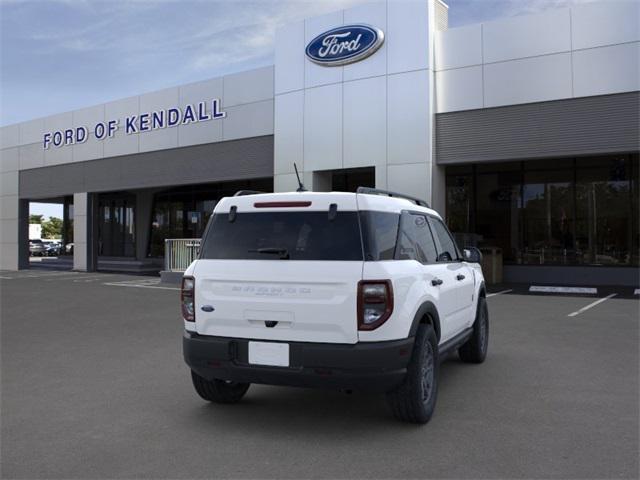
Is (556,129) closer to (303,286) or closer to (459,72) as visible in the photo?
(459,72)

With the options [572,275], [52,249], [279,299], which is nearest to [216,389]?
[279,299]

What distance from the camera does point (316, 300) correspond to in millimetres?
4160

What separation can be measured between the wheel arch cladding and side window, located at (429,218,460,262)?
2.59 ft

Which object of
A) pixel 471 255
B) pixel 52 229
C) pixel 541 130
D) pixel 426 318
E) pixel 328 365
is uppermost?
pixel 52 229

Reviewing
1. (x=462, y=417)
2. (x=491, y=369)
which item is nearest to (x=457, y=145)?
(x=491, y=369)

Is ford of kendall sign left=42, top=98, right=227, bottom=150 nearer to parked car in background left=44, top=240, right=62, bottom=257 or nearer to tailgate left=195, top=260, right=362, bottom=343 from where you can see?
tailgate left=195, top=260, right=362, bottom=343

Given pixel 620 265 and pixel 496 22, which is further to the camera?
pixel 620 265

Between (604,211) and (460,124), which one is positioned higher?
(460,124)

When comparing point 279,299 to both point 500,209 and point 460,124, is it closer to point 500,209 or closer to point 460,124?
point 460,124

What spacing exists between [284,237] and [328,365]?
104 centimetres

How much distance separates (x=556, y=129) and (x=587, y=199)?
3922 mm

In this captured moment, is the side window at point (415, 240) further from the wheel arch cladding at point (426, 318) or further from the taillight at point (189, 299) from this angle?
the taillight at point (189, 299)

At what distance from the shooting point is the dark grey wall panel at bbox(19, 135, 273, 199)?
790 inches

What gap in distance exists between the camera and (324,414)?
4828 millimetres
